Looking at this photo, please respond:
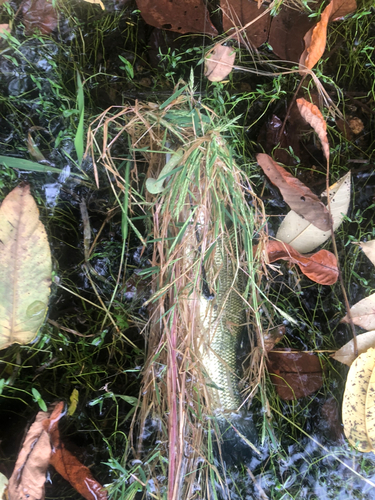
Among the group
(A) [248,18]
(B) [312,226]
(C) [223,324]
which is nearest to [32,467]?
(C) [223,324]

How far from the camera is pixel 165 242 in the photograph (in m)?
1.16

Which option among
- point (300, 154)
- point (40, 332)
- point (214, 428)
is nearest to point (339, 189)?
point (300, 154)

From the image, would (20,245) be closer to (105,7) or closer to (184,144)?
(184,144)

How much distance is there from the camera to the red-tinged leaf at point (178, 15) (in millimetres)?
1193

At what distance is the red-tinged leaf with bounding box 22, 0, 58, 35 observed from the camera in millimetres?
1184

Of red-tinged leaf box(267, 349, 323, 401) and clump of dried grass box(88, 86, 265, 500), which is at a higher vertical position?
clump of dried grass box(88, 86, 265, 500)

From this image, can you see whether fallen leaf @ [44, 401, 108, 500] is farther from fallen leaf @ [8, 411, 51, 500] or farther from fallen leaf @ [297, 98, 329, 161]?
fallen leaf @ [297, 98, 329, 161]

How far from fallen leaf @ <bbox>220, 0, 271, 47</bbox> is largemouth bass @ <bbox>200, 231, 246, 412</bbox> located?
0.78 metres

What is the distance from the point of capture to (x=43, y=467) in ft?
3.55

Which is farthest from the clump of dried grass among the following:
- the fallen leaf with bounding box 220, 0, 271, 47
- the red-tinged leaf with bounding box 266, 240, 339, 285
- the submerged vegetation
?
the fallen leaf with bounding box 220, 0, 271, 47

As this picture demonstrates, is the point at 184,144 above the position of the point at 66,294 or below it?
above

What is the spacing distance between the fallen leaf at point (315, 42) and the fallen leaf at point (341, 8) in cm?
3

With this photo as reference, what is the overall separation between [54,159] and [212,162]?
60 centimetres

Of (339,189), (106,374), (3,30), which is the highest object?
(3,30)
